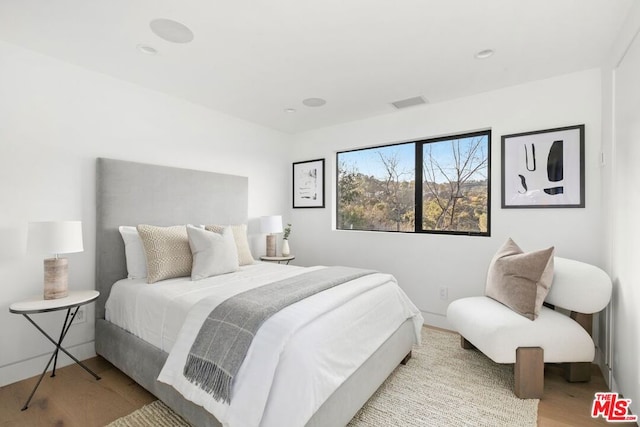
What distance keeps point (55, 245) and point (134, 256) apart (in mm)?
592

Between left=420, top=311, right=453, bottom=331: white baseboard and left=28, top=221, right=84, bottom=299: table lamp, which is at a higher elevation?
left=28, top=221, right=84, bottom=299: table lamp

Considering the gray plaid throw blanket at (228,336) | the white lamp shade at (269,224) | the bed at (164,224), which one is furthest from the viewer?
the white lamp shade at (269,224)

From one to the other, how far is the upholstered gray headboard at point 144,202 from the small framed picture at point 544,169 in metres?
2.91

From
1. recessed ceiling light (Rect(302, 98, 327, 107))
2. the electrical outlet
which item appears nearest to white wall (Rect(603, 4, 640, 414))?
recessed ceiling light (Rect(302, 98, 327, 107))

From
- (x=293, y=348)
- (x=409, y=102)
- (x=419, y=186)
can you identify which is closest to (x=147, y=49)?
(x=293, y=348)

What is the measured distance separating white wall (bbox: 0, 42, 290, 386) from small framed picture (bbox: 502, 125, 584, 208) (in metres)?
3.22

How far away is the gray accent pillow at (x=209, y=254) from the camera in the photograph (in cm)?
254

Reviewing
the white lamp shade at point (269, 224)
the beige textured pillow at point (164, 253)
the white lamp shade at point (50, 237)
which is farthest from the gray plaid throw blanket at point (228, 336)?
the white lamp shade at point (269, 224)

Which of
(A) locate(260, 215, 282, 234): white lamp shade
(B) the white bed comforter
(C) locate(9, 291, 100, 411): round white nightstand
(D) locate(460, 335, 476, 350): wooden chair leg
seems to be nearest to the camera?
(B) the white bed comforter

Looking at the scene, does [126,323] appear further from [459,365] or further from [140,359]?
[459,365]

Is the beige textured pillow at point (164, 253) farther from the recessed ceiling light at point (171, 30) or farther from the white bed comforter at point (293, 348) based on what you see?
the recessed ceiling light at point (171, 30)

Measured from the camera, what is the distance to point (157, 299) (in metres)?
2.07

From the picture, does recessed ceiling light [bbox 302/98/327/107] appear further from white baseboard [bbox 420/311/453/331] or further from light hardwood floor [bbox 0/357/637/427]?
light hardwood floor [bbox 0/357/637/427]

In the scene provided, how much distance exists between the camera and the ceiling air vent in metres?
3.20
